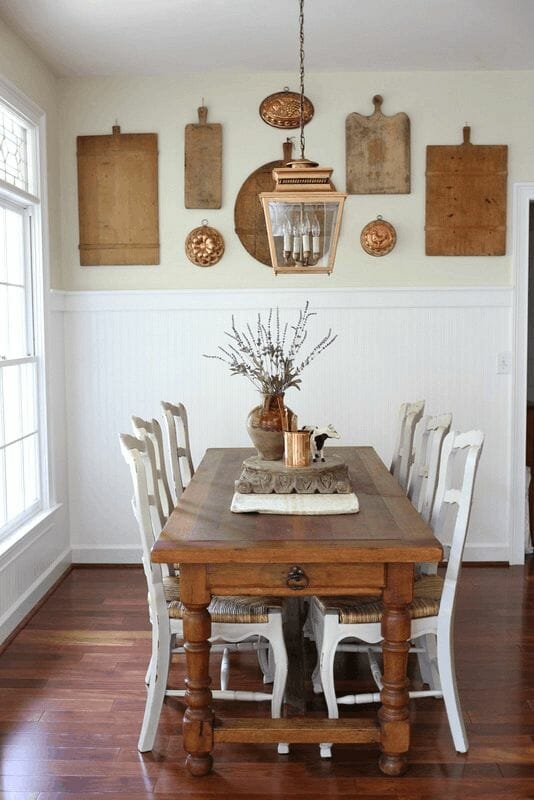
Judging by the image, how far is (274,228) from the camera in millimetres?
2789

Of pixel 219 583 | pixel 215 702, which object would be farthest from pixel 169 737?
pixel 219 583

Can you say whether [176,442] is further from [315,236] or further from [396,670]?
[396,670]

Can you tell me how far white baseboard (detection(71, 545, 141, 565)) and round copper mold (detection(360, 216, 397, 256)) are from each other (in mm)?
2177

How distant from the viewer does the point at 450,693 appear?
8.75 feet

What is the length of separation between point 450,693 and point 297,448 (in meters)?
1.00

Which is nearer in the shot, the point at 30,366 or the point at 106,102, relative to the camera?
the point at 30,366

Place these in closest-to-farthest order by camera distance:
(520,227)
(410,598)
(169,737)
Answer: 1. (410,598)
2. (169,737)
3. (520,227)

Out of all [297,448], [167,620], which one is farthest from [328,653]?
[297,448]

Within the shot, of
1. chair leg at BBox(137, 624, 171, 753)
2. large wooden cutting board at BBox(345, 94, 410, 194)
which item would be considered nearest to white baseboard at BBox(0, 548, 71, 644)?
chair leg at BBox(137, 624, 171, 753)

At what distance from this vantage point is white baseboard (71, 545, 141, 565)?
4.71 metres

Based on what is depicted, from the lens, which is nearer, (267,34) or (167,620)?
(167,620)

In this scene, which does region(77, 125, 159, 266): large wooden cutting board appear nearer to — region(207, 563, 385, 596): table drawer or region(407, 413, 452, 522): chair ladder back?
region(407, 413, 452, 522): chair ladder back

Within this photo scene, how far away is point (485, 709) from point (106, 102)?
11.9 ft

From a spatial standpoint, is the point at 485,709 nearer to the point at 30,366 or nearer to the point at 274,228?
the point at 274,228
